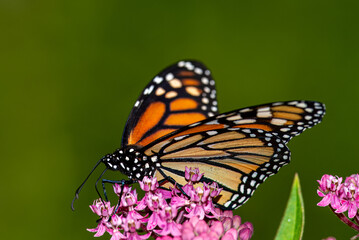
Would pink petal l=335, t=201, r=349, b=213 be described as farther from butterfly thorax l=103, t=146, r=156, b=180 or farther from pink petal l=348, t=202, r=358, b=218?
butterfly thorax l=103, t=146, r=156, b=180

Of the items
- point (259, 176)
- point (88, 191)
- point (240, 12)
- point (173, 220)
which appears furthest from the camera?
point (240, 12)

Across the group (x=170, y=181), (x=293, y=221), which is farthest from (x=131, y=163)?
(x=293, y=221)

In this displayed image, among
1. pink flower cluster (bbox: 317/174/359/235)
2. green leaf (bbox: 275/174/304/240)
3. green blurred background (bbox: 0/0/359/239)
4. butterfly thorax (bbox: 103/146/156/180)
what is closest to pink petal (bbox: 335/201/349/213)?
pink flower cluster (bbox: 317/174/359/235)

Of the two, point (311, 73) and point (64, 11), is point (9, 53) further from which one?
point (311, 73)

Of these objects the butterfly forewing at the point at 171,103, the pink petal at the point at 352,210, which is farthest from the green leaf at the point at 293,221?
the butterfly forewing at the point at 171,103

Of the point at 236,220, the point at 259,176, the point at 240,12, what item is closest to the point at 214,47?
the point at 240,12

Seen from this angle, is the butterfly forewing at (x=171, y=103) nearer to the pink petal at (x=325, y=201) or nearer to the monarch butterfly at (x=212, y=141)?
the monarch butterfly at (x=212, y=141)
